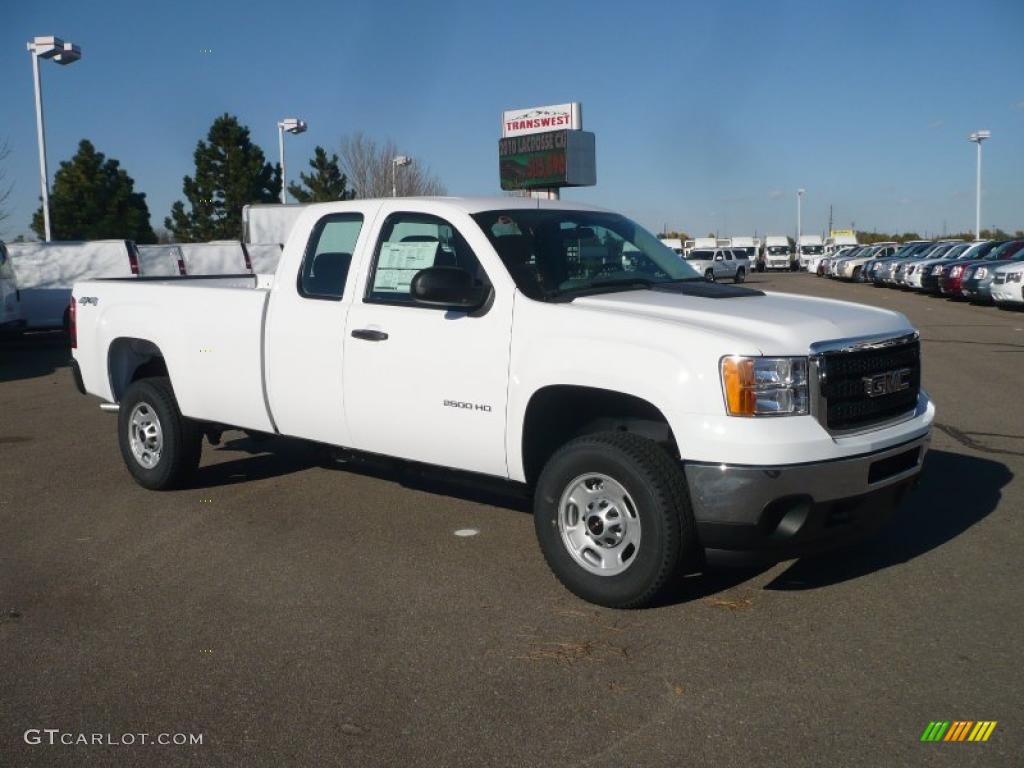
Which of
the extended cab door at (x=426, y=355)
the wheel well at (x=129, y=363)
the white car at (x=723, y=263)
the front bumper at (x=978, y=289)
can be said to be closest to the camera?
the extended cab door at (x=426, y=355)

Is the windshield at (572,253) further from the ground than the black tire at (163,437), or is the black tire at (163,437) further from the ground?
the windshield at (572,253)

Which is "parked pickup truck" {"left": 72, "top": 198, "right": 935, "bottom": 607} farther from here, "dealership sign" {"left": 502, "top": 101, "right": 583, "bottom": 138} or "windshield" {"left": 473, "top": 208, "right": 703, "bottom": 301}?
"dealership sign" {"left": 502, "top": 101, "right": 583, "bottom": 138}

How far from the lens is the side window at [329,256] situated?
20.5 feet

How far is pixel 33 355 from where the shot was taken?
18844 mm

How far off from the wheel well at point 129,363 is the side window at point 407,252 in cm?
249

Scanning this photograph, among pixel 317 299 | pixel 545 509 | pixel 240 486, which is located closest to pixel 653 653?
pixel 545 509

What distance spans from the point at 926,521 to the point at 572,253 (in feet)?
9.06

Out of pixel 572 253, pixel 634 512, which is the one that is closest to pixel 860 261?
pixel 572 253

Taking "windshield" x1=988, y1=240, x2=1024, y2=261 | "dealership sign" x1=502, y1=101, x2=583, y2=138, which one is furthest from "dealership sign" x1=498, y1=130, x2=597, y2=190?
"windshield" x1=988, y1=240, x2=1024, y2=261

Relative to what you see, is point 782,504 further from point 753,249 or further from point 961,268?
point 753,249

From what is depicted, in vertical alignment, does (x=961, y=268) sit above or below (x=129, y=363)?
below

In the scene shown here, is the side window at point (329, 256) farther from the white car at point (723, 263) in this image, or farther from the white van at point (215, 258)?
the white car at point (723, 263)

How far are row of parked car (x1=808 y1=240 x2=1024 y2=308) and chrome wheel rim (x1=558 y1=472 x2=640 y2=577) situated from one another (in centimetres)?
2088

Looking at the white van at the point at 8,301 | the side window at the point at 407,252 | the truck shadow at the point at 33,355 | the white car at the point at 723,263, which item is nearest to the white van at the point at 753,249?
the white car at the point at 723,263
